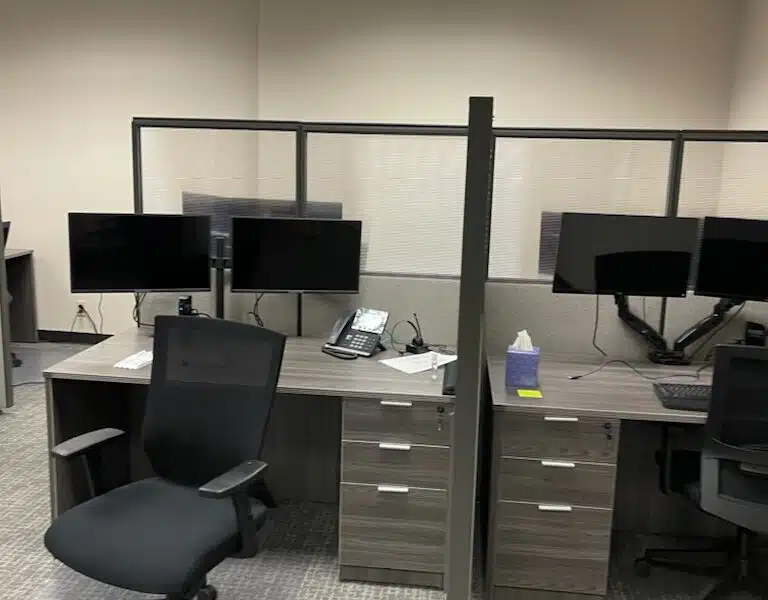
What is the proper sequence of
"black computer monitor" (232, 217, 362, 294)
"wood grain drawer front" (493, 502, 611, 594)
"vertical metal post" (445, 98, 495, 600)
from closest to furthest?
"vertical metal post" (445, 98, 495, 600) → "wood grain drawer front" (493, 502, 611, 594) → "black computer monitor" (232, 217, 362, 294)

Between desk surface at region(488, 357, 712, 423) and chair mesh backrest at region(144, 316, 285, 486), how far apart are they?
2.54 feet

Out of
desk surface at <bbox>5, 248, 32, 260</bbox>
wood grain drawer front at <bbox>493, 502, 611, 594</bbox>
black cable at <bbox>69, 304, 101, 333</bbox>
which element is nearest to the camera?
wood grain drawer front at <bbox>493, 502, 611, 594</bbox>

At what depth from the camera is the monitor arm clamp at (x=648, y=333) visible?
2.78 metres

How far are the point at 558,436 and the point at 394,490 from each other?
A: 23.2 inches

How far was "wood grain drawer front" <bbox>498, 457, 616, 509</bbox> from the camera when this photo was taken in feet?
7.43

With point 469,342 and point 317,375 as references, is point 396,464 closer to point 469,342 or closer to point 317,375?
point 317,375

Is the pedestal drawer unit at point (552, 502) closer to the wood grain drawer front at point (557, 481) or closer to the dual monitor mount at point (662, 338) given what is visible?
the wood grain drawer front at point (557, 481)

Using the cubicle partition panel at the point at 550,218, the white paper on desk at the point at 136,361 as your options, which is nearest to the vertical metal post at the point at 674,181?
the cubicle partition panel at the point at 550,218

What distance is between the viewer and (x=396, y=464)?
2369mm

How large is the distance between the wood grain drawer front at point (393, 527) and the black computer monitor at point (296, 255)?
2.89 ft

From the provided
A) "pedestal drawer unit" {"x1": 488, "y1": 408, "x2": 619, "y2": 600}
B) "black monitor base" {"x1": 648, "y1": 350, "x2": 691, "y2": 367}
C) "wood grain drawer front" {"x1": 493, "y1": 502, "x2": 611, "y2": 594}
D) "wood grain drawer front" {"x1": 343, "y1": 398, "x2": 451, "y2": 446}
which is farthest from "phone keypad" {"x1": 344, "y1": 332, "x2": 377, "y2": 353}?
"black monitor base" {"x1": 648, "y1": 350, "x2": 691, "y2": 367}

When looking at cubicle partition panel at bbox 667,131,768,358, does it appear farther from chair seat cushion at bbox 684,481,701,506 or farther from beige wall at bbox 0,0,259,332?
beige wall at bbox 0,0,259,332

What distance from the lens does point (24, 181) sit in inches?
214

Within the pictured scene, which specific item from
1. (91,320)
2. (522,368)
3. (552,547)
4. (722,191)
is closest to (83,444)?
(522,368)
